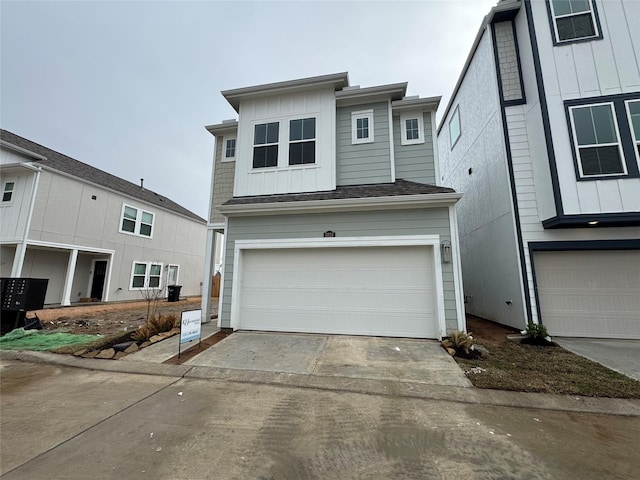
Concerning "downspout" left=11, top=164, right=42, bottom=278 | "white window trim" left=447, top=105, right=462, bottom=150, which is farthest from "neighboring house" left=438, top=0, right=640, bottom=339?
"downspout" left=11, top=164, right=42, bottom=278

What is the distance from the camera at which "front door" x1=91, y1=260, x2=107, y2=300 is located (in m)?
13.8

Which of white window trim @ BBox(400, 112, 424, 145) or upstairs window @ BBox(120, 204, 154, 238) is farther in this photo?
upstairs window @ BBox(120, 204, 154, 238)

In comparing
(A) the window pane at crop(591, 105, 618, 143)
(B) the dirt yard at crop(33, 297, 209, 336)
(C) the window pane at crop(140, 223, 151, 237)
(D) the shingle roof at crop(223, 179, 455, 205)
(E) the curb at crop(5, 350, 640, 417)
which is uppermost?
(A) the window pane at crop(591, 105, 618, 143)

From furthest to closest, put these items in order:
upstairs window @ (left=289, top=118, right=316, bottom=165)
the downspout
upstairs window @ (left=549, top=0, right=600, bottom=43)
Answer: the downspout, upstairs window @ (left=289, top=118, right=316, bottom=165), upstairs window @ (left=549, top=0, right=600, bottom=43)

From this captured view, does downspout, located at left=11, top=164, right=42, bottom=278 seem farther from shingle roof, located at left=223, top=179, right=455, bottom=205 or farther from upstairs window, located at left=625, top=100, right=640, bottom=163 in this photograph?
upstairs window, located at left=625, top=100, right=640, bottom=163

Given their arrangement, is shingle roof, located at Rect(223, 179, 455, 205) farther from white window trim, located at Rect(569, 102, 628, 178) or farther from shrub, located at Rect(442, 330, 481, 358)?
shrub, located at Rect(442, 330, 481, 358)

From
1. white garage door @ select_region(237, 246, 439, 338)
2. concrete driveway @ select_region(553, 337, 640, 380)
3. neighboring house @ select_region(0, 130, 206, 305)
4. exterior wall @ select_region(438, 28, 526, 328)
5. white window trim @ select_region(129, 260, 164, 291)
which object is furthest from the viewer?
white window trim @ select_region(129, 260, 164, 291)

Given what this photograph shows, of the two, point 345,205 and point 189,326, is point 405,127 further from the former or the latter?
point 189,326

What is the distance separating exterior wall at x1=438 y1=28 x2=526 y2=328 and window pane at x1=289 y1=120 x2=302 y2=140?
18.5 ft

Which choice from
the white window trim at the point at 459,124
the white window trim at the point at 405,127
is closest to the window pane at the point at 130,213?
the white window trim at the point at 405,127

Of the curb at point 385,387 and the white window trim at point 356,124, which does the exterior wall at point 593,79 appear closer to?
the white window trim at point 356,124

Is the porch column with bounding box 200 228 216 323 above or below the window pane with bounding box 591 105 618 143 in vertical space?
below

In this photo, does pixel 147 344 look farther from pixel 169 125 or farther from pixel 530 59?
pixel 169 125

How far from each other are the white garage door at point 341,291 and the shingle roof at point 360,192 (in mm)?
1337
